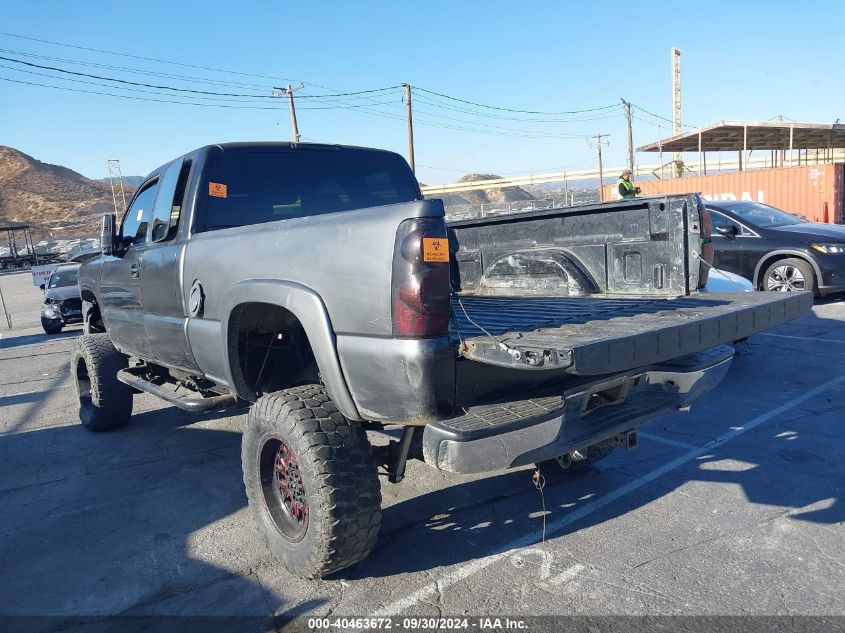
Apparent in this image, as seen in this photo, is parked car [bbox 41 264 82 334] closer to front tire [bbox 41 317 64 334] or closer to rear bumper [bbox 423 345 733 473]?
front tire [bbox 41 317 64 334]

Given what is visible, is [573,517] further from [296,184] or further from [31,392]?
[31,392]

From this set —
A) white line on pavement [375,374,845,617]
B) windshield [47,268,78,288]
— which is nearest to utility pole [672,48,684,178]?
windshield [47,268,78,288]

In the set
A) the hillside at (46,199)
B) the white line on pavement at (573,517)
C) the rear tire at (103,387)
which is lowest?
the white line on pavement at (573,517)

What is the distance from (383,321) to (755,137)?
2924 centimetres

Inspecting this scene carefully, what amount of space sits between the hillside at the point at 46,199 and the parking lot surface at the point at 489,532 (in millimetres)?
81503

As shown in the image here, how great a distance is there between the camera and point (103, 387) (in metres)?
5.68

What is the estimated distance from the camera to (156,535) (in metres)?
3.83

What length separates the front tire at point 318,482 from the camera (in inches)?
115

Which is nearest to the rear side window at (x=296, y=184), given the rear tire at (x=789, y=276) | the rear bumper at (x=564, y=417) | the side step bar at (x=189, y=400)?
the side step bar at (x=189, y=400)

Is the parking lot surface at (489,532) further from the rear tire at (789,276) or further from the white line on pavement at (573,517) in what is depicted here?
the rear tire at (789,276)

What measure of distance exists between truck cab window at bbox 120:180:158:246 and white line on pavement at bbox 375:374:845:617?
3.22 m

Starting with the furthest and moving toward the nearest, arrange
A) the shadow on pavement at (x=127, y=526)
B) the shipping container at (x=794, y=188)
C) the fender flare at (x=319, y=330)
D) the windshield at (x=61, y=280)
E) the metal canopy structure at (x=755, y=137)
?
the metal canopy structure at (x=755, y=137)
the shipping container at (x=794, y=188)
the windshield at (x=61, y=280)
the shadow on pavement at (x=127, y=526)
the fender flare at (x=319, y=330)

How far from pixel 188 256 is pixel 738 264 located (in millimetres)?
9361

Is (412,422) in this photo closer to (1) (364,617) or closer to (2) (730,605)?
(1) (364,617)
